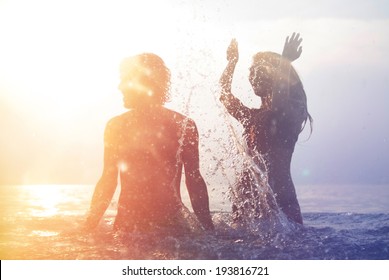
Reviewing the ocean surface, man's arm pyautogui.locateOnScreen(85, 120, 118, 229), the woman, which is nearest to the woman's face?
the woman

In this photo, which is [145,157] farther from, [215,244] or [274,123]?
[274,123]

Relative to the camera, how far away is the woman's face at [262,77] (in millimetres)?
6362

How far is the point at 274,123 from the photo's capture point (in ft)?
20.8

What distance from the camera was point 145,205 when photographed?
18.4 feet

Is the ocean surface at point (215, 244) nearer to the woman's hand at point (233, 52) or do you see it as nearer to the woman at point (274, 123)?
the woman at point (274, 123)

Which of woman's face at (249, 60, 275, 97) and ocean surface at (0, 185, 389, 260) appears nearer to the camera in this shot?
ocean surface at (0, 185, 389, 260)

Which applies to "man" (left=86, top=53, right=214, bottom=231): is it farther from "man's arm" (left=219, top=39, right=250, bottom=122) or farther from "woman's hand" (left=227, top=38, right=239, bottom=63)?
"woman's hand" (left=227, top=38, right=239, bottom=63)

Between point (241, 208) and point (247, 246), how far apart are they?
3.04ft

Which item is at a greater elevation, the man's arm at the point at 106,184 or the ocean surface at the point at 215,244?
the man's arm at the point at 106,184


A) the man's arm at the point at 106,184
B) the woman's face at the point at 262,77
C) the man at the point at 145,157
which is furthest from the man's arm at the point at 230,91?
the man's arm at the point at 106,184

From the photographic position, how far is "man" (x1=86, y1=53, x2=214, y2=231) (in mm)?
5555

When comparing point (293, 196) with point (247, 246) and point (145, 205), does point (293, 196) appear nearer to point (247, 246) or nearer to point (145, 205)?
point (247, 246)

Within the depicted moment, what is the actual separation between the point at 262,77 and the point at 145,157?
1.86 m

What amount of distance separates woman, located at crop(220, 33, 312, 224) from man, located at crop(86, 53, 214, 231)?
1.22 m
